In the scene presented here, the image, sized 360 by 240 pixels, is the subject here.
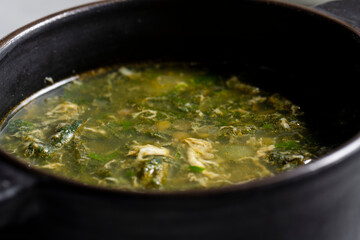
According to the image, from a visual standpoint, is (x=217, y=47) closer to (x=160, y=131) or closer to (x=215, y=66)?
(x=215, y=66)

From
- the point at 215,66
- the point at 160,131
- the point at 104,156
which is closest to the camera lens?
the point at 104,156

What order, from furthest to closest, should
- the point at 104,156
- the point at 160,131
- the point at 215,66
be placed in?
the point at 215,66
the point at 160,131
the point at 104,156

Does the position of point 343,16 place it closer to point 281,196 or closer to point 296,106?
point 296,106

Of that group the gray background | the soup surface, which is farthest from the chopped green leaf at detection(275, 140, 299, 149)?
the gray background

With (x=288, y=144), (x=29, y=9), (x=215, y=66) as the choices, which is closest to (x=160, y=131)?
(x=288, y=144)

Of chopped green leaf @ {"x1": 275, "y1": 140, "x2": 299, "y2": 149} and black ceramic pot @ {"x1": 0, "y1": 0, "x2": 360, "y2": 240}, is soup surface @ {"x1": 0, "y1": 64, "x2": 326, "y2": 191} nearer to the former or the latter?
chopped green leaf @ {"x1": 275, "y1": 140, "x2": 299, "y2": 149}

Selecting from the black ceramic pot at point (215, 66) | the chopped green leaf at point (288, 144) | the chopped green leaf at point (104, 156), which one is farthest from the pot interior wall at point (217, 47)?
the chopped green leaf at point (104, 156)

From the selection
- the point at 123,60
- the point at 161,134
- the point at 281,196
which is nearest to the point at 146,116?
the point at 161,134

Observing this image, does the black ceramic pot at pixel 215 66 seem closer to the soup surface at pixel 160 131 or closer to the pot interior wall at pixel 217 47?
the pot interior wall at pixel 217 47
